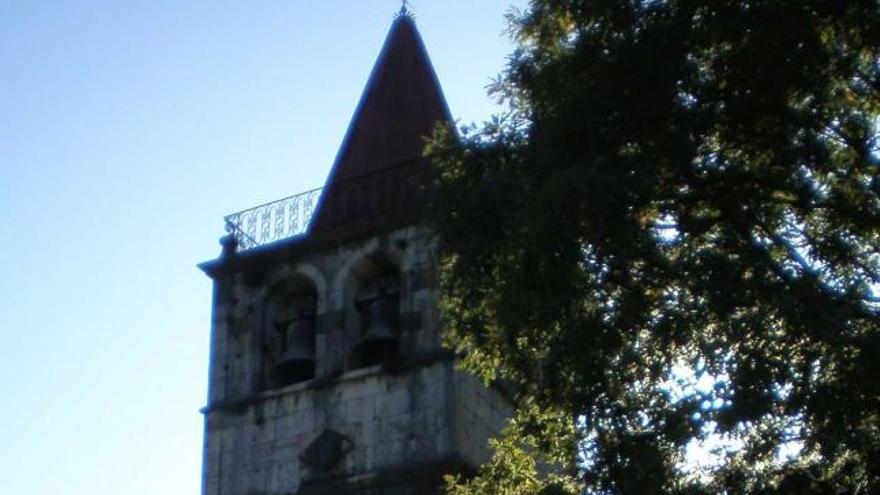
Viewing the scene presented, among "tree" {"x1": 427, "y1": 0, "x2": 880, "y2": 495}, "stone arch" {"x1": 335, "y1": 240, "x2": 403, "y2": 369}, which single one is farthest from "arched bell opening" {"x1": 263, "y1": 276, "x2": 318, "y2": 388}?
"tree" {"x1": 427, "y1": 0, "x2": 880, "y2": 495}

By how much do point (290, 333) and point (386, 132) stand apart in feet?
9.76

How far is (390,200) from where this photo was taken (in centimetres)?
2194

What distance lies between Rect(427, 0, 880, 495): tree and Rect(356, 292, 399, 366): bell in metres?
6.27

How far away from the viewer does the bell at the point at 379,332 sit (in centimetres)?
2095

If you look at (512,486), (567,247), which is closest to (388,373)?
(512,486)

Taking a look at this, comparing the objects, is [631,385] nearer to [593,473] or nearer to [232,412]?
[593,473]

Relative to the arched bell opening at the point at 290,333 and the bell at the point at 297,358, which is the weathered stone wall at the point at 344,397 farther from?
the bell at the point at 297,358

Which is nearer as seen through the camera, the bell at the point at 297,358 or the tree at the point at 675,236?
the tree at the point at 675,236

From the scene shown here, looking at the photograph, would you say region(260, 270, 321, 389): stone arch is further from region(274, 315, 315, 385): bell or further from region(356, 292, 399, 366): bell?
region(356, 292, 399, 366): bell

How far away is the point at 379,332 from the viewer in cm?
2097

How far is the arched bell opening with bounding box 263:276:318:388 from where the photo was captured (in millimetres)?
21609

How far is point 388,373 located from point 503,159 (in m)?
6.23

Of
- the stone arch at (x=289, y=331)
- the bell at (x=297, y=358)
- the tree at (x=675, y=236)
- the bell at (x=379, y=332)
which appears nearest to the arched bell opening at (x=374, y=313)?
the bell at (x=379, y=332)

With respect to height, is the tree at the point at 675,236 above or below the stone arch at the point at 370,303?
below
